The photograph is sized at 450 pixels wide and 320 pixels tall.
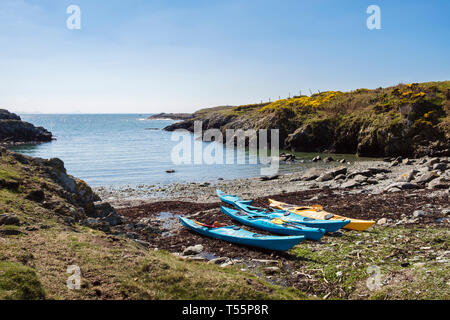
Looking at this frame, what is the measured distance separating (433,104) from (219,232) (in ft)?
155

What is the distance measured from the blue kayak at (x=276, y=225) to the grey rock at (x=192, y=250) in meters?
3.78

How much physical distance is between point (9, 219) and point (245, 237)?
8.56m

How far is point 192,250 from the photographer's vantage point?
43.3 feet

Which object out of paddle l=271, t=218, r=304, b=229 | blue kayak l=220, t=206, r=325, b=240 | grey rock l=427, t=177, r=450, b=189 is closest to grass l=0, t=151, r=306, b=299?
blue kayak l=220, t=206, r=325, b=240

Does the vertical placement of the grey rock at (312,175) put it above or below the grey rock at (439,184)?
below

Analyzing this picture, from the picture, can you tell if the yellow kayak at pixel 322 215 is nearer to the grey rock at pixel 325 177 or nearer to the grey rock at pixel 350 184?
the grey rock at pixel 350 184

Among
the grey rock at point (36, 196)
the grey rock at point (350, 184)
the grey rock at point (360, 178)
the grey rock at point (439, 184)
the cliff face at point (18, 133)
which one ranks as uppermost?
the cliff face at point (18, 133)

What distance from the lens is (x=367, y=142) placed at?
48969 mm

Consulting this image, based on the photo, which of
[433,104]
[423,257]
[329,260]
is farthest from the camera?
[433,104]

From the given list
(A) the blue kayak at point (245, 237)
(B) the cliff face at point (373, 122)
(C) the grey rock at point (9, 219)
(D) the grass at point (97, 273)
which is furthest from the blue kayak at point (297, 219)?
(B) the cliff face at point (373, 122)

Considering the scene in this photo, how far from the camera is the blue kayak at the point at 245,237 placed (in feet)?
39.8

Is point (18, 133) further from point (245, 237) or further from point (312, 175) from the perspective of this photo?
point (245, 237)
